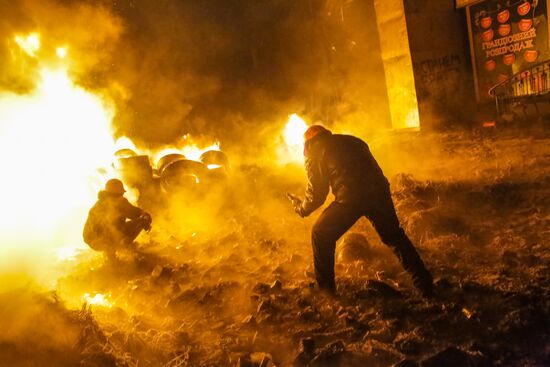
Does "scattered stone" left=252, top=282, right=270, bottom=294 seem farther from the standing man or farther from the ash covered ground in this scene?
the standing man

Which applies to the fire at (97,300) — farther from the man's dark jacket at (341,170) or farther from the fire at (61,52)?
the fire at (61,52)

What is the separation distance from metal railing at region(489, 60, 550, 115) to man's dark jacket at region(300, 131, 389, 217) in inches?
282

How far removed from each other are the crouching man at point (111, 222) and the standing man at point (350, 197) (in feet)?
12.6

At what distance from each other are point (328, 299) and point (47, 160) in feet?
28.9

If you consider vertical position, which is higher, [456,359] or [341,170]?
[341,170]

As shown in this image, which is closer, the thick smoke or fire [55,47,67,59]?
fire [55,47,67,59]

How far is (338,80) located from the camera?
13680 millimetres

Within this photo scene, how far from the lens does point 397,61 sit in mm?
10641

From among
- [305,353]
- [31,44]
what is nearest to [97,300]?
[305,353]

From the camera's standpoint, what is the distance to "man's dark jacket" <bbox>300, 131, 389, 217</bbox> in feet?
13.1

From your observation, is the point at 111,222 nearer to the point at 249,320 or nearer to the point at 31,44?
the point at 249,320

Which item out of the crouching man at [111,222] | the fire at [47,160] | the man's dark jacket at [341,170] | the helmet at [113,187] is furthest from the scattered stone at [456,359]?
the fire at [47,160]

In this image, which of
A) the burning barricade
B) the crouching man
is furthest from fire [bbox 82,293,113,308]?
the burning barricade

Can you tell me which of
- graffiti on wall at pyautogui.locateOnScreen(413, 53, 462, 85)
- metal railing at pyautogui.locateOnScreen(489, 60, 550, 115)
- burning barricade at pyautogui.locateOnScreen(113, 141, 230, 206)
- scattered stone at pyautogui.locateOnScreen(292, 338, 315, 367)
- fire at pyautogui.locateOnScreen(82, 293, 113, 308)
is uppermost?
graffiti on wall at pyautogui.locateOnScreen(413, 53, 462, 85)
